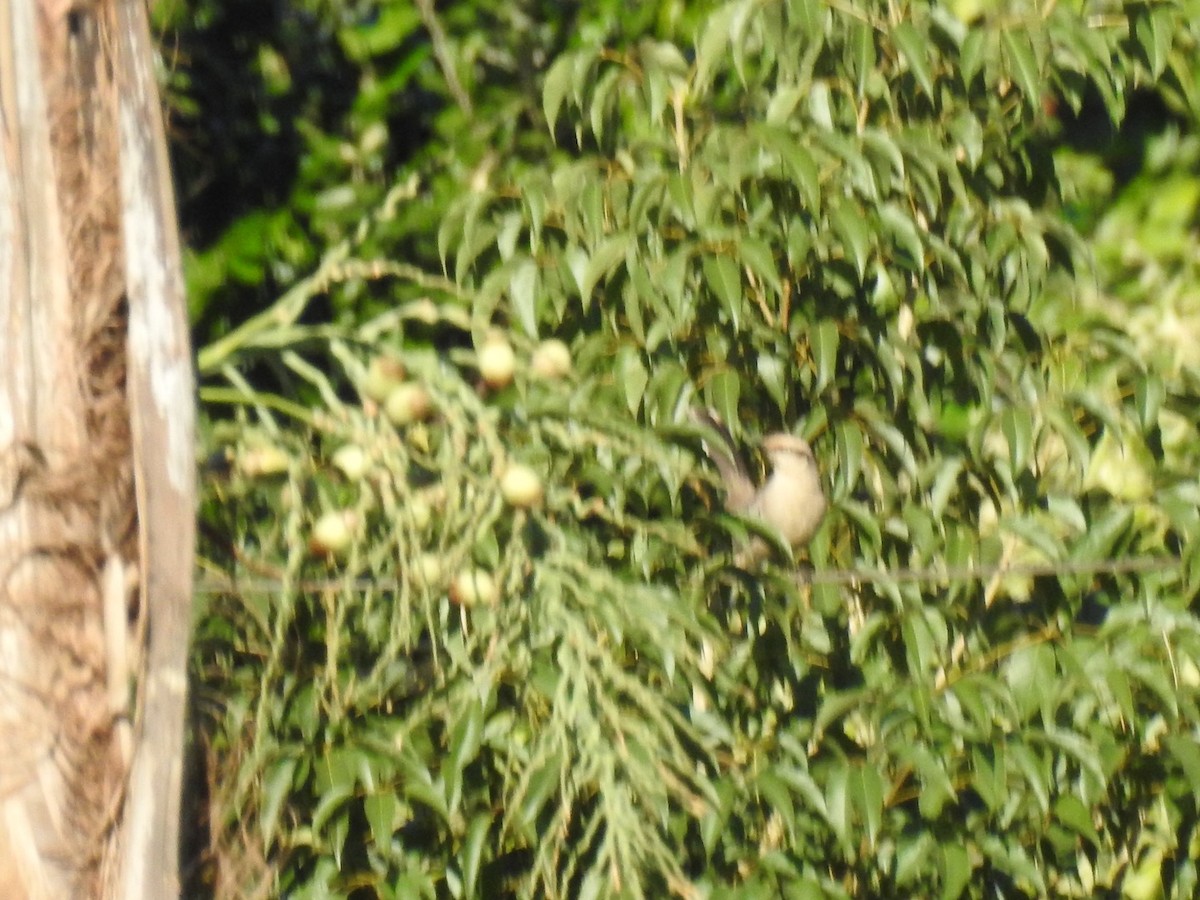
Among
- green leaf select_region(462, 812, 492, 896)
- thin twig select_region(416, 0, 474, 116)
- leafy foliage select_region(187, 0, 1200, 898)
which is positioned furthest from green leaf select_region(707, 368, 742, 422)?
thin twig select_region(416, 0, 474, 116)

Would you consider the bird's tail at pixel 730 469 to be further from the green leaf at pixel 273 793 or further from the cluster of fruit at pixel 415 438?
the green leaf at pixel 273 793

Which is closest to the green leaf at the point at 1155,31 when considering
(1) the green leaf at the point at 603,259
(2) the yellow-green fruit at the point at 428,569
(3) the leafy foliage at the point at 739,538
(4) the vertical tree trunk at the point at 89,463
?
(3) the leafy foliage at the point at 739,538

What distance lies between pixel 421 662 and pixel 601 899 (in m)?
0.39

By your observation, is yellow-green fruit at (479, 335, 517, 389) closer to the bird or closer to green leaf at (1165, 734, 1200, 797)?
the bird

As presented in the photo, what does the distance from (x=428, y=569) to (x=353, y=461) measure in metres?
0.16

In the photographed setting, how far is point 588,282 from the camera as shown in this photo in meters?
1.67

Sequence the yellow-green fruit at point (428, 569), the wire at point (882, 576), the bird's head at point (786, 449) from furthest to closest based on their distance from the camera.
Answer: the bird's head at point (786, 449), the wire at point (882, 576), the yellow-green fruit at point (428, 569)

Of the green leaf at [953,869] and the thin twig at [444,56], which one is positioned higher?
the thin twig at [444,56]

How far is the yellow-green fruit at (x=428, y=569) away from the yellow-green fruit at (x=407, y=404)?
151 mm

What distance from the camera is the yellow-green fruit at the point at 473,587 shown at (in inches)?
62.2

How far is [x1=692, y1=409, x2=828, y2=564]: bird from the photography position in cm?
188

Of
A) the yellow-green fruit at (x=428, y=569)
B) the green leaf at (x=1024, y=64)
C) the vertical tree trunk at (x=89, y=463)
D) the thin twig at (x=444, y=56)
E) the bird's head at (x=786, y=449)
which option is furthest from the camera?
the thin twig at (x=444, y=56)

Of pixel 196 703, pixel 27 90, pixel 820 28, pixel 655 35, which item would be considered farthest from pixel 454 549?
pixel 655 35

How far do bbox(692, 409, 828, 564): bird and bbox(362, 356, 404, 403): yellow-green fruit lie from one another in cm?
37
